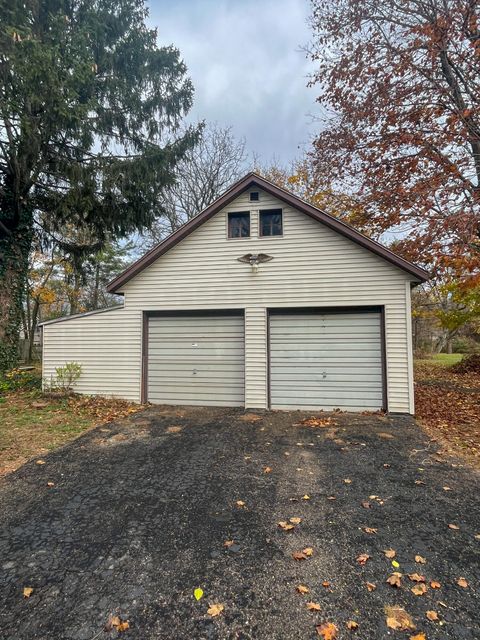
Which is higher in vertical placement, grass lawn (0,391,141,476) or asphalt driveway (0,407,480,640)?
grass lawn (0,391,141,476)

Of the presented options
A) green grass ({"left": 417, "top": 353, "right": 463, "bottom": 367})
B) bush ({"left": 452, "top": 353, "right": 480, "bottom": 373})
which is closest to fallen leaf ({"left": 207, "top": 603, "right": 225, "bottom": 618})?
bush ({"left": 452, "top": 353, "right": 480, "bottom": 373})

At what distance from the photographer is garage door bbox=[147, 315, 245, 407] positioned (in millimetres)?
8422

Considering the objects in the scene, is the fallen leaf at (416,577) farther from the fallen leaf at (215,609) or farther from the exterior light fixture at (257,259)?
the exterior light fixture at (257,259)

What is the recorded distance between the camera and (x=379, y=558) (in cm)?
279

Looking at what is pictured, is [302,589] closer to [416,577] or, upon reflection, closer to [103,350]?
[416,577]

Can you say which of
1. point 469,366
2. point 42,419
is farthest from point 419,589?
point 469,366

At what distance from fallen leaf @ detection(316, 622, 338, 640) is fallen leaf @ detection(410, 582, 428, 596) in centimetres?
72

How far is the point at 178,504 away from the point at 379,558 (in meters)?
2.05

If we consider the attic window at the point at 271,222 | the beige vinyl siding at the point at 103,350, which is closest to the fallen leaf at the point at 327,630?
the beige vinyl siding at the point at 103,350

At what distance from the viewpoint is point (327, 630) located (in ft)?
6.89

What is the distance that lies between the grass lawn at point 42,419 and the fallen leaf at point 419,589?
4959mm

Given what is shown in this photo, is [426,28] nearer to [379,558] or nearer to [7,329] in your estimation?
[379,558]

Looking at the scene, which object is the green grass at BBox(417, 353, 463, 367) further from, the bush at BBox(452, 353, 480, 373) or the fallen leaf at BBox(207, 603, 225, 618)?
the fallen leaf at BBox(207, 603, 225, 618)

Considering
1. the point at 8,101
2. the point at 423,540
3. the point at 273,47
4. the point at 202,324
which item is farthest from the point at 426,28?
the point at 423,540
